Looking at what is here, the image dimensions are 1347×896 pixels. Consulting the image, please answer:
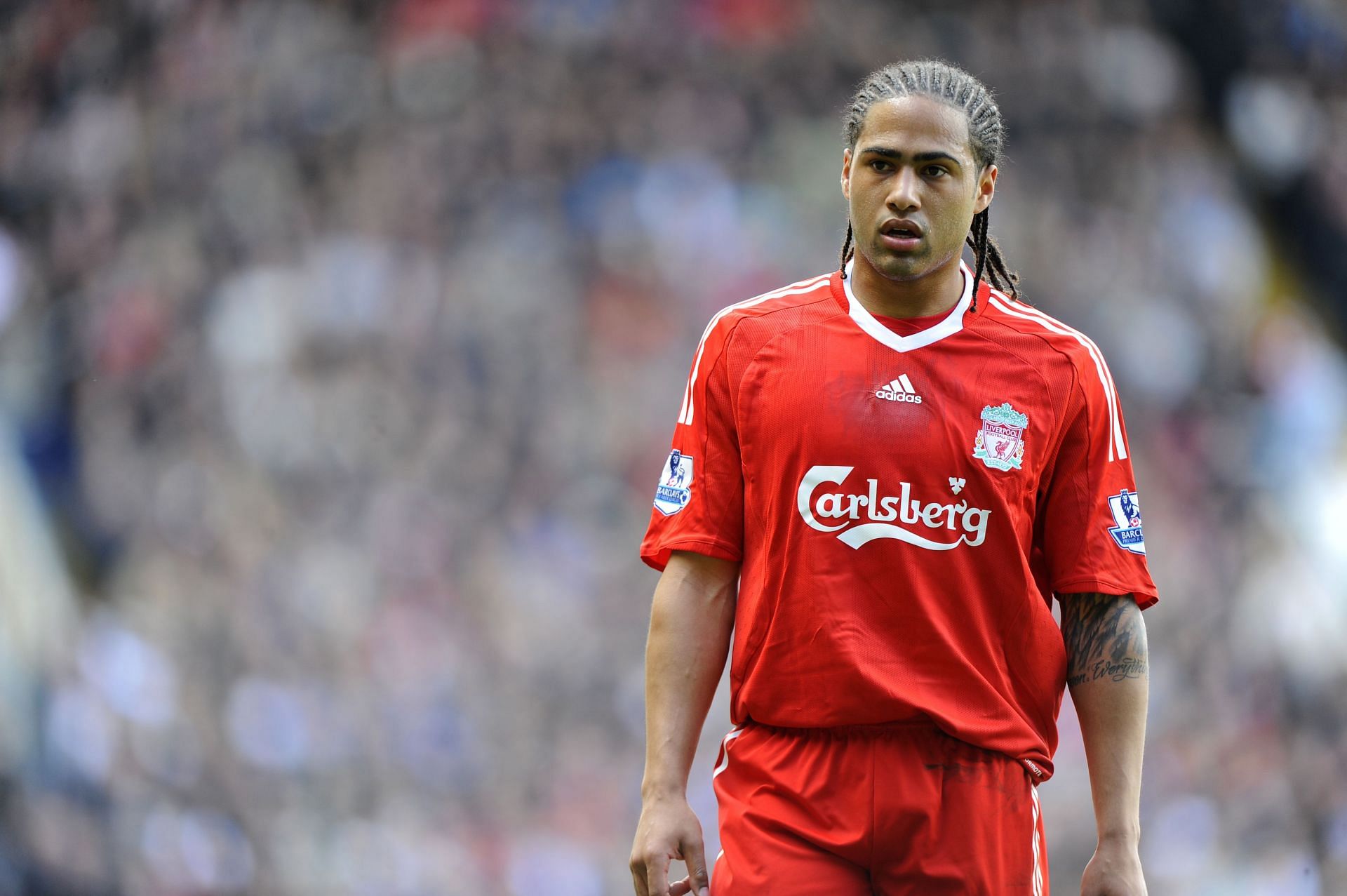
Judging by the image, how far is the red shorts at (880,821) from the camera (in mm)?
2432

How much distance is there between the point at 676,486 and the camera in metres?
2.71

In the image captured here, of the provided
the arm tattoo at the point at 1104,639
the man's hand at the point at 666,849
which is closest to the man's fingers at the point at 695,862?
the man's hand at the point at 666,849

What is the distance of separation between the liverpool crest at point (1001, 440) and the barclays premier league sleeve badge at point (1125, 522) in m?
0.20

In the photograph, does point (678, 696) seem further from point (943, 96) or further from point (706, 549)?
point (943, 96)

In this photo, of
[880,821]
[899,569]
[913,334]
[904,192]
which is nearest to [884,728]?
[880,821]

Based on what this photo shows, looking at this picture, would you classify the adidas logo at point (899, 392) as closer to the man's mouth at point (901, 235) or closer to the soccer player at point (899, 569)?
the soccer player at point (899, 569)

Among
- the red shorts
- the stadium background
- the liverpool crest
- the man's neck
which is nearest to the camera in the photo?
the red shorts

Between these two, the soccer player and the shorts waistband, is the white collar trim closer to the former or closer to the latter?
the soccer player

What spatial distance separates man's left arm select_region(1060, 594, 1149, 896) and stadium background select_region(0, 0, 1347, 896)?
4.70m

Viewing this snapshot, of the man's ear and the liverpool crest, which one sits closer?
the liverpool crest

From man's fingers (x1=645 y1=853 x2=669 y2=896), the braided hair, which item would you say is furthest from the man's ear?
man's fingers (x1=645 y1=853 x2=669 y2=896)

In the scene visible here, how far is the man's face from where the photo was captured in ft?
8.48

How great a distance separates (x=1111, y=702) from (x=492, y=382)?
18.7 feet

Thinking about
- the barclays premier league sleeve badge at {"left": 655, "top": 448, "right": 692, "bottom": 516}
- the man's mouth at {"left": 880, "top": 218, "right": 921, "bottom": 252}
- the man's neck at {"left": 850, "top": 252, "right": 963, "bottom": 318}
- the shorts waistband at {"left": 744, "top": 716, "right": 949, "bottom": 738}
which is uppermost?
the man's mouth at {"left": 880, "top": 218, "right": 921, "bottom": 252}
